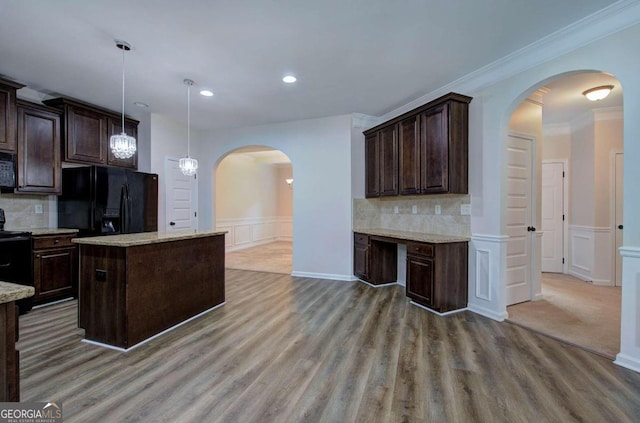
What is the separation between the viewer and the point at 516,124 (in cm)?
354

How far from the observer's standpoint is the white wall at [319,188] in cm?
499

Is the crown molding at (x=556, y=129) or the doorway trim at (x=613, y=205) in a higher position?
the crown molding at (x=556, y=129)

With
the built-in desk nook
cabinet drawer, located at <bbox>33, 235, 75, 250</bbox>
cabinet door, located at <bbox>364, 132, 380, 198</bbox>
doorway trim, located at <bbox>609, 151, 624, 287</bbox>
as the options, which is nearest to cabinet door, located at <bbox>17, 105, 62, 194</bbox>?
cabinet drawer, located at <bbox>33, 235, 75, 250</bbox>

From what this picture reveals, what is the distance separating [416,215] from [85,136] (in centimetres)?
489

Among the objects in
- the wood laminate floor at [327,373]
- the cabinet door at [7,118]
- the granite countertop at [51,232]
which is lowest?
the wood laminate floor at [327,373]

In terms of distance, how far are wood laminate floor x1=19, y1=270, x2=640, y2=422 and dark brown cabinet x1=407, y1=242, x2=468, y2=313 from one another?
23 cm

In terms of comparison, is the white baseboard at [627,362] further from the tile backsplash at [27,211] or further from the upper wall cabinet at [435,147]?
the tile backsplash at [27,211]

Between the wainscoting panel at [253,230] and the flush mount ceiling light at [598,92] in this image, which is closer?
the flush mount ceiling light at [598,92]

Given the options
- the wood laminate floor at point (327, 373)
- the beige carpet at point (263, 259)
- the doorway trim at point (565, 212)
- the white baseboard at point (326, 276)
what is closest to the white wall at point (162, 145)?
the beige carpet at point (263, 259)

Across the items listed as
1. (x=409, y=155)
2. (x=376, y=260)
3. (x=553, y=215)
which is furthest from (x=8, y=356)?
(x=553, y=215)

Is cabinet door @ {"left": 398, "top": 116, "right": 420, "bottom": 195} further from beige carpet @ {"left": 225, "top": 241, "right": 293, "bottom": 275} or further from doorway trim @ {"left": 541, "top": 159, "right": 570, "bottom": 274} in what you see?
doorway trim @ {"left": 541, "top": 159, "right": 570, "bottom": 274}

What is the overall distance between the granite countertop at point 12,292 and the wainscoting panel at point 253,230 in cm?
633

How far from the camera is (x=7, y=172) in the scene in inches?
136

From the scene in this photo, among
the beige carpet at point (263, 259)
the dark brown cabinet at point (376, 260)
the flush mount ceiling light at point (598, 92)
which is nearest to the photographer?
the flush mount ceiling light at point (598, 92)
